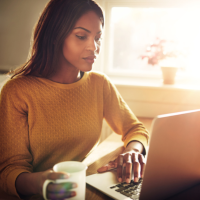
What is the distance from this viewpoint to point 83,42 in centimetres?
92

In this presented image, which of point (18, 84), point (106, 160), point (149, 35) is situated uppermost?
point (149, 35)

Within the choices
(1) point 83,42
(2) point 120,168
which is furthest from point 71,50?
(2) point 120,168

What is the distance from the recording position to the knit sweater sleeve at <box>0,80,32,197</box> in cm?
70

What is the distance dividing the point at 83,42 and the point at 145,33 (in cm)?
114

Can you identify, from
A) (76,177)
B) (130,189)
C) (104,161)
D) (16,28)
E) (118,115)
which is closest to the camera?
(76,177)

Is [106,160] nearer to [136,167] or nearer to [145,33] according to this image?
[136,167]

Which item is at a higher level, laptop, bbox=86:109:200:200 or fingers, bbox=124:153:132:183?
laptop, bbox=86:109:200:200

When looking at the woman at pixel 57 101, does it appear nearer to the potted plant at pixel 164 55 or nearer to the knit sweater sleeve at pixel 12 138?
the knit sweater sleeve at pixel 12 138

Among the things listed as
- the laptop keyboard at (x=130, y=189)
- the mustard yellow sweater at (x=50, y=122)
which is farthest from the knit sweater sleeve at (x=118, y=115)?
the laptop keyboard at (x=130, y=189)

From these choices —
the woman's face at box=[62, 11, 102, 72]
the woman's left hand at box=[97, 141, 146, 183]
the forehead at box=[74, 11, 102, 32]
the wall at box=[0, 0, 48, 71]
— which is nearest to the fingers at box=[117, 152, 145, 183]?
the woman's left hand at box=[97, 141, 146, 183]

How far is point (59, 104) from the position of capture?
0.95 m

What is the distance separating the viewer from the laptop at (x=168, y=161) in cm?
49

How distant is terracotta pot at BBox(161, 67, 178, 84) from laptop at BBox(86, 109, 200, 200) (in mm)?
1119

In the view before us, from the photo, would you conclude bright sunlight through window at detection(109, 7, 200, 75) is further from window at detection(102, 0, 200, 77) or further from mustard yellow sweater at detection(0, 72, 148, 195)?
mustard yellow sweater at detection(0, 72, 148, 195)
